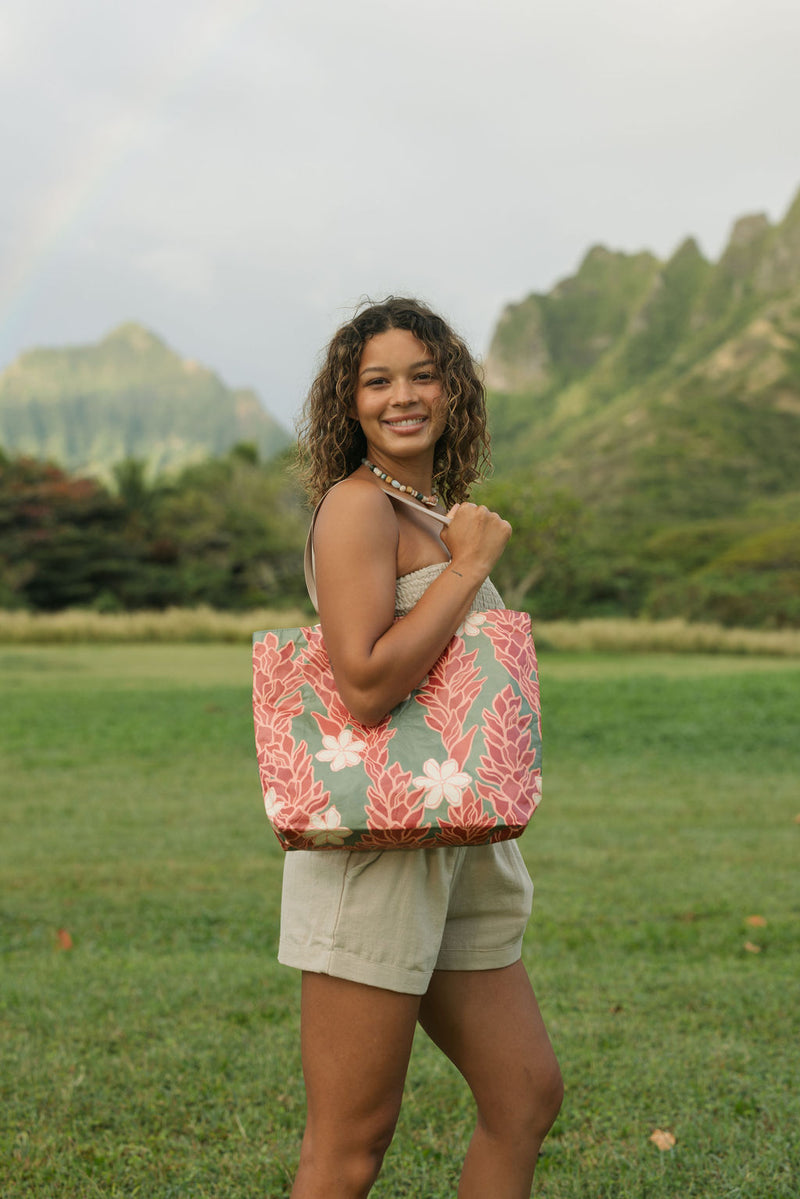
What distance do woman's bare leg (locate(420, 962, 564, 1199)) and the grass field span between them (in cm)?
98

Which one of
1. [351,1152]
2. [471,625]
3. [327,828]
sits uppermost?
[471,625]

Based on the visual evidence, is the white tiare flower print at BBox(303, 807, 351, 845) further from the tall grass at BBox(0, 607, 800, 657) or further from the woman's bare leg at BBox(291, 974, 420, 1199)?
the tall grass at BBox(0, 607, 800, 657)

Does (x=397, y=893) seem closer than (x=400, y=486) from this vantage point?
Yes

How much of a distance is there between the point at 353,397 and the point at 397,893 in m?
0.90

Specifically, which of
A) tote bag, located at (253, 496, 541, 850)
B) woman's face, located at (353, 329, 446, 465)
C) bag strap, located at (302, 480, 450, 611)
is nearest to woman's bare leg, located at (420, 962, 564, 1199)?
tote bag, located at (253, 496, 541, 850)

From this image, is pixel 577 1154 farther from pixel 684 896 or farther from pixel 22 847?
pixel 22 847

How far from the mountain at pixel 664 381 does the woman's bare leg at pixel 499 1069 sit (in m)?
18.8

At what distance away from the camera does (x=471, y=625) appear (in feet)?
5.85

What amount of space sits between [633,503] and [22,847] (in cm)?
4891

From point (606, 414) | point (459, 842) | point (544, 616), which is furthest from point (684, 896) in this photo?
point (606, 414)

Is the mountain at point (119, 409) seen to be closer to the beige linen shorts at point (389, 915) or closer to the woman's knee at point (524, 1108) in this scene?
the beige linen shorts at point (389, 915)

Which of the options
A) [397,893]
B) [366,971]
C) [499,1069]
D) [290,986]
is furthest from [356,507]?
[290,986]

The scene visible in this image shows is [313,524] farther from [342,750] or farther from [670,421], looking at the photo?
[670,421]

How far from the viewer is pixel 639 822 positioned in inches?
304
